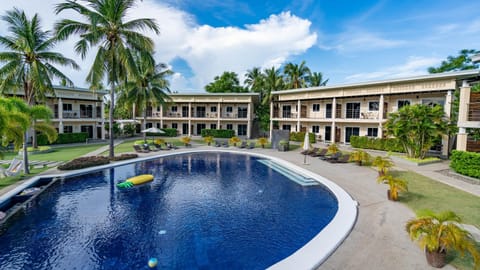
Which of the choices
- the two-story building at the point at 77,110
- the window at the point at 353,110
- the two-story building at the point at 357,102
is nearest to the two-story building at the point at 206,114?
the two-story building at the point at 357,102

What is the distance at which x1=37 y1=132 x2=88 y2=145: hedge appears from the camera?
24703 mm

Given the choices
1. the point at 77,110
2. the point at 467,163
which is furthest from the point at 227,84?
the point at 467,163

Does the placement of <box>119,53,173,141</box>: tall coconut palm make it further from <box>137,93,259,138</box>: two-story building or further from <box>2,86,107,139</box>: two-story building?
<box>137,93,259,138</box>: two-story building

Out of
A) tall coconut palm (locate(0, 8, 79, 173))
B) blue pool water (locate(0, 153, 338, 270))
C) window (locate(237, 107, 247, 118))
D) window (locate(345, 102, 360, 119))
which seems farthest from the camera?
window (locate(237, 107, 247, 118))

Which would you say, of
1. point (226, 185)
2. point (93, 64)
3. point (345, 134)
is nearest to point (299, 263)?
point (226, 185)

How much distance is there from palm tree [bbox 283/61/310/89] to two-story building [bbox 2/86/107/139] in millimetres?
27849

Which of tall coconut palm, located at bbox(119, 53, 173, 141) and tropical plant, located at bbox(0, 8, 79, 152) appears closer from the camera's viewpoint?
tropical plant, located at bbox(0, 8, 79, 152)

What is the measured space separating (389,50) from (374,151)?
31.3 ft

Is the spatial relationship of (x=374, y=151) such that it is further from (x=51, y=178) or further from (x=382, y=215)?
(x=51, y=178)

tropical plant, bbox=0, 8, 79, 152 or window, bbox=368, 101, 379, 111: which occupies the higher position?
tropical plant, bbox=0, 8, 79, 152

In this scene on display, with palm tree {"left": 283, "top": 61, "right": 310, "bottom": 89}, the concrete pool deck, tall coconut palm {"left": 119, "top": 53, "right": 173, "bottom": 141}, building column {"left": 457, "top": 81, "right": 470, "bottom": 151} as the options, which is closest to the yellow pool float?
the concrete pool deck

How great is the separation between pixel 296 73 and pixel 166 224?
3458cm

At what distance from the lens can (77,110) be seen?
3066 cm

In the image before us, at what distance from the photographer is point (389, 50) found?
21.0 metres
